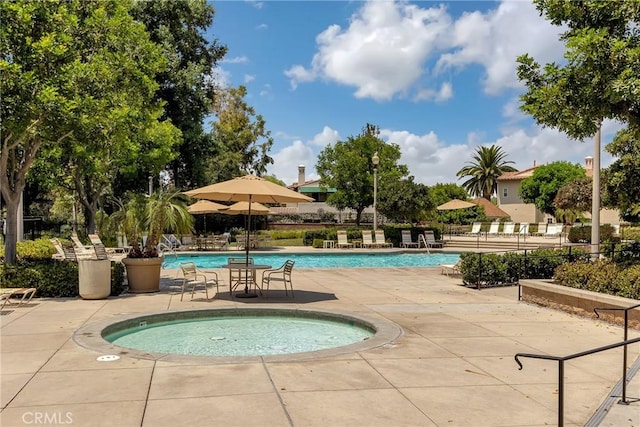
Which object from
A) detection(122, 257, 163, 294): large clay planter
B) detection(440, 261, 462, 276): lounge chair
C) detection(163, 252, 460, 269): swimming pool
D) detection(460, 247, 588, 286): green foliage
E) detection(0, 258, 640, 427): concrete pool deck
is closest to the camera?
detection(0, 258, 640, 427): concrete pool deck

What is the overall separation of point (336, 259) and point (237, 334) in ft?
56.4

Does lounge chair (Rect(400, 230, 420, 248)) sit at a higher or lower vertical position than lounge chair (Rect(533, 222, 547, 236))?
lower

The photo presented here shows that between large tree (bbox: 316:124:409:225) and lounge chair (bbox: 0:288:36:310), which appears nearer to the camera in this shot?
lounge chair (bbox: 0:288:36:310)

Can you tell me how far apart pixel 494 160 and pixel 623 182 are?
62.1 m

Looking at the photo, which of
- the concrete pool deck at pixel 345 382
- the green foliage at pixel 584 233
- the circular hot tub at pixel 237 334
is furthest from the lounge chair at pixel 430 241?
the circular hot tub at pixel 237 334

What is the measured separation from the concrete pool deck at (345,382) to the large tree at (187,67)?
73.8 ft

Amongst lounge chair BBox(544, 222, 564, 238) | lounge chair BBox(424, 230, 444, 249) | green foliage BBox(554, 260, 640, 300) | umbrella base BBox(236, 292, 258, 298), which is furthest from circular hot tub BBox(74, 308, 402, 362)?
lounge chair BBox(544, 222, 564, 238)

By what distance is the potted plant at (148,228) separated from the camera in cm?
1250

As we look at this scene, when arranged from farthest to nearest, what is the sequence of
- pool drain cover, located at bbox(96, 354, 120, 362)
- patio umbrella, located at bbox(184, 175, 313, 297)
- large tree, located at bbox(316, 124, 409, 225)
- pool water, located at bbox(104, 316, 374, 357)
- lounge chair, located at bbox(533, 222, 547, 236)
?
1. large tree, located at bbox(316, 124, 409, 225)
2. lounge chair, located at bbox(533, 222, 547, 236)
3. patio umbrella, located at bbox(184, 175, 313, 297)
4. pool water, located at bbox(104, 316, 374, 357)
5. pool drain cover, located at bbox(96, 354, 120, 362)

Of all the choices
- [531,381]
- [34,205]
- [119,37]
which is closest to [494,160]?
[34,205]

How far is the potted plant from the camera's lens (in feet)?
41.0

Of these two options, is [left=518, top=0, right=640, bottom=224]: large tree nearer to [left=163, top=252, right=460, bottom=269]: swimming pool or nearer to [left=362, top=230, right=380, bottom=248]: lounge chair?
[left=163, top=252, right=460, bottom=269]: swimming pool

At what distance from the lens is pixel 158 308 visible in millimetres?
10289

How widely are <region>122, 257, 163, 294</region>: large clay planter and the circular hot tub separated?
Result: 3.14 m
